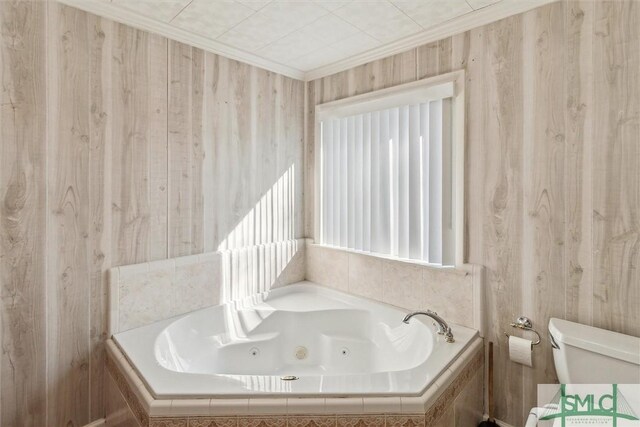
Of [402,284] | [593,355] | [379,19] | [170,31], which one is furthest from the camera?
[402,284]

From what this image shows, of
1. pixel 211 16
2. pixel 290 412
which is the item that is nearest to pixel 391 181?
pixel 211 16

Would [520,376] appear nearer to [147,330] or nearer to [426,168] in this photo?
[426,168]

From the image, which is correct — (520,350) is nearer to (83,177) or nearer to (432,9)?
(432,9)

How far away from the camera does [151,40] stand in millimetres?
2012

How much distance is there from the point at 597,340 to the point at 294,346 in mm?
1659

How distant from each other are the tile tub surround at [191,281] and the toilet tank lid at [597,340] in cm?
178

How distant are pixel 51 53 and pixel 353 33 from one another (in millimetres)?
1577

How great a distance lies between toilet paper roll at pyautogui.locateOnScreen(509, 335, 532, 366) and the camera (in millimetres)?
1724

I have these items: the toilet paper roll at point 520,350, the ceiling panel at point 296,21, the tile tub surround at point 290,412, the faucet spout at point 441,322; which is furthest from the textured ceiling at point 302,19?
the tile tub surround at point 290,412

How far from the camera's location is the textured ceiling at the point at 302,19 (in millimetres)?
1795

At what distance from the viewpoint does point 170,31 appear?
2045 millimetres

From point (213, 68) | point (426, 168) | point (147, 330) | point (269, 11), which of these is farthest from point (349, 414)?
point (213, 68)

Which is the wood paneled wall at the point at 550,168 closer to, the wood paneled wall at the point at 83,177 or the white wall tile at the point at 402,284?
the white wall tile at the point at 402,284

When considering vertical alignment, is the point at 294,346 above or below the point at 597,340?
below
